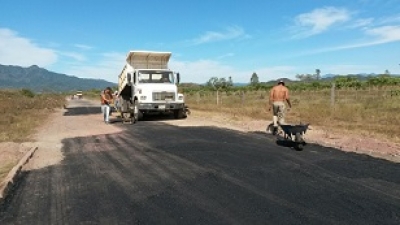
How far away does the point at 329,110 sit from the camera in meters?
21.0

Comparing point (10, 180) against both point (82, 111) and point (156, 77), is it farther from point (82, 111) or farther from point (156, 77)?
point (82, 111)

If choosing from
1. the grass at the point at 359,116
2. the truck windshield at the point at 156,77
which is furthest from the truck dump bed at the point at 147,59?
the grass at the point at 359,116

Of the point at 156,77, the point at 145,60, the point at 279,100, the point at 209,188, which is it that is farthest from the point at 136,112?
the point at 209,188

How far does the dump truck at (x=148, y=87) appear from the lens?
64.1 feet

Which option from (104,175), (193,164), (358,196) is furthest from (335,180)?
(104,175)

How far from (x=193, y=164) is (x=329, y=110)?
14.4 m

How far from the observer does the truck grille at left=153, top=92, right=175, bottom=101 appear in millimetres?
19594

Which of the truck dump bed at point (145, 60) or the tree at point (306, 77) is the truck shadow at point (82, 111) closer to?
the truck dump bed at point (145, 60)

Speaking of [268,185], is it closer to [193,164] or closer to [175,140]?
[193,164]

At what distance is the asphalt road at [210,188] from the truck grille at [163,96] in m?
8.95

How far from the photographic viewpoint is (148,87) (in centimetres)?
1959

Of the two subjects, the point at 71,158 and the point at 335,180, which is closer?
the point at 335,180

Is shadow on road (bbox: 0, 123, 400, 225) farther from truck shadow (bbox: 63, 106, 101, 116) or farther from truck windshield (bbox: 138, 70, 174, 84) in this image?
truck shadow (bbox: 63, 106, 101, 116)

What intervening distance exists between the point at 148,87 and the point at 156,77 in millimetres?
1172
